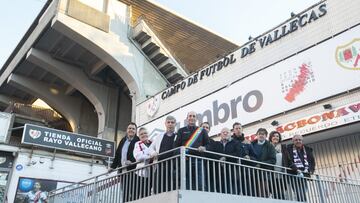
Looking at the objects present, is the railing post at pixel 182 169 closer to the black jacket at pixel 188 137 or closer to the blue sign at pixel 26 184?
the black jacket at pixel 188 137

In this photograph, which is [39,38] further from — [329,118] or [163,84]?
[329,118]

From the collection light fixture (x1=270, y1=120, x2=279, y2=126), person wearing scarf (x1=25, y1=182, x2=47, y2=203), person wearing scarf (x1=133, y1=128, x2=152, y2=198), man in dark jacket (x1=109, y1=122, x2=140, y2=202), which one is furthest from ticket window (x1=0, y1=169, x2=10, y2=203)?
light fixture (x1=270, y1=120, x2=279, y2=126)

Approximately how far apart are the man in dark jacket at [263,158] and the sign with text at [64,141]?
495 inches

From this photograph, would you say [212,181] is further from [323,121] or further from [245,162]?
[323,121]

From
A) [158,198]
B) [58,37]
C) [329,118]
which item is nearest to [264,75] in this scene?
[329,118]

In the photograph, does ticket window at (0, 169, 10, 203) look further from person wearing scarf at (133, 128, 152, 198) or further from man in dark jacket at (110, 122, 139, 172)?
person wearing scarf at (133, 128, 152, 198)

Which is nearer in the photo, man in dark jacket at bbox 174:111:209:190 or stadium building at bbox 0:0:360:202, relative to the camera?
man in dark jacket at bbox 174:111:209:190

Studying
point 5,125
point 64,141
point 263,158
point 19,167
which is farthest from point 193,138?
point 5,125

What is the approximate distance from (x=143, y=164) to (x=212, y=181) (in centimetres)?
140

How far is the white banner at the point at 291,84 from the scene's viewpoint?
10523 mm

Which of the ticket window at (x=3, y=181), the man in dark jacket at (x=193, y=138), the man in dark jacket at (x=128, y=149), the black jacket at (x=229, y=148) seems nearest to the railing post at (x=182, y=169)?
the man in dark jacket at (x=193, y=138)

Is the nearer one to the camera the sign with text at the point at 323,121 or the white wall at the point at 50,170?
the sign with text at the point at 323,121

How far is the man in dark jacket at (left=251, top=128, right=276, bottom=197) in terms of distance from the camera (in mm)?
6823

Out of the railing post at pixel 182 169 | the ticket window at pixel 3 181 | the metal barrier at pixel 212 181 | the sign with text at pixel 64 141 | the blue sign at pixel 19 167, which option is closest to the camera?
the railing post at pixel 182 169
